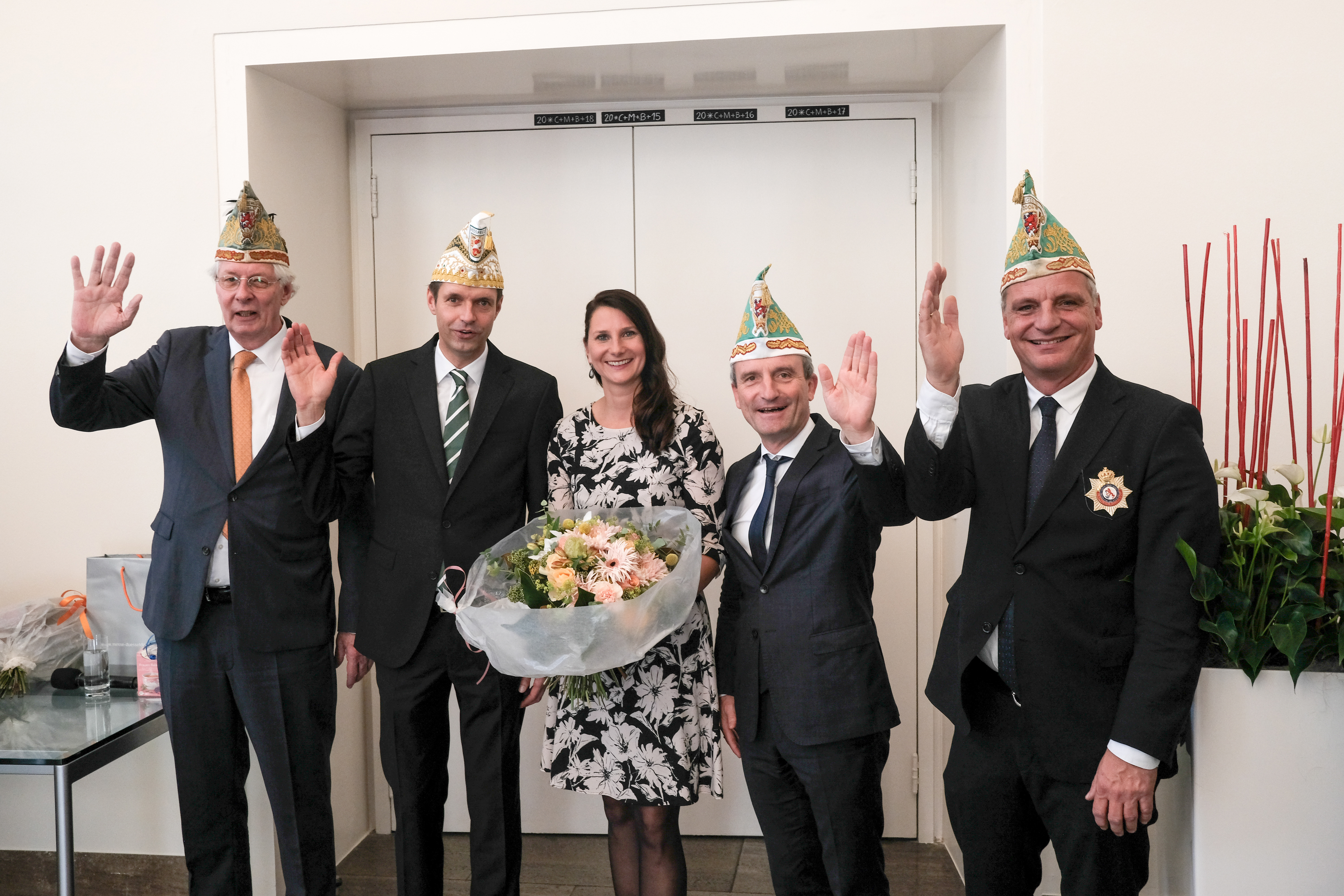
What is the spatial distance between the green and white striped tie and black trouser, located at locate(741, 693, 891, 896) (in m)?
1.01


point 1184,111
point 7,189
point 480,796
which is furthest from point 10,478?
point 1184,111

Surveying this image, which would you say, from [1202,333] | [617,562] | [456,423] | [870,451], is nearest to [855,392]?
[870,451]

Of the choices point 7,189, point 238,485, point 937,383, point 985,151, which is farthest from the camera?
point 7,189

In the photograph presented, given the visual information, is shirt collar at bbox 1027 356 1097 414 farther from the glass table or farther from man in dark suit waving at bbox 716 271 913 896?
the glass table

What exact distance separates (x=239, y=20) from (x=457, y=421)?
5.11 feet

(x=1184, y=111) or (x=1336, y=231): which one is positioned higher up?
(x=1184, y=111)

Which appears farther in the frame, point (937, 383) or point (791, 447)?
point (791, 447)

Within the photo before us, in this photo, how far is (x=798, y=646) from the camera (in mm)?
2227

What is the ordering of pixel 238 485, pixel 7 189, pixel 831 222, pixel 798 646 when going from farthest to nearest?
pixel 831 222 < pixel 7 189 < pixel 238 485 < pixel 798 646

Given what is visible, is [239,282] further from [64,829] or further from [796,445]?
[796,445]

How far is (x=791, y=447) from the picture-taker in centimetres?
235

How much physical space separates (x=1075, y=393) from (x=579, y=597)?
113 cm

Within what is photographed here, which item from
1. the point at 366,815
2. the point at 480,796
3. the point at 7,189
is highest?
the point at 7,189

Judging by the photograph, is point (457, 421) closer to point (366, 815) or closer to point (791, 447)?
point (791, 447)
